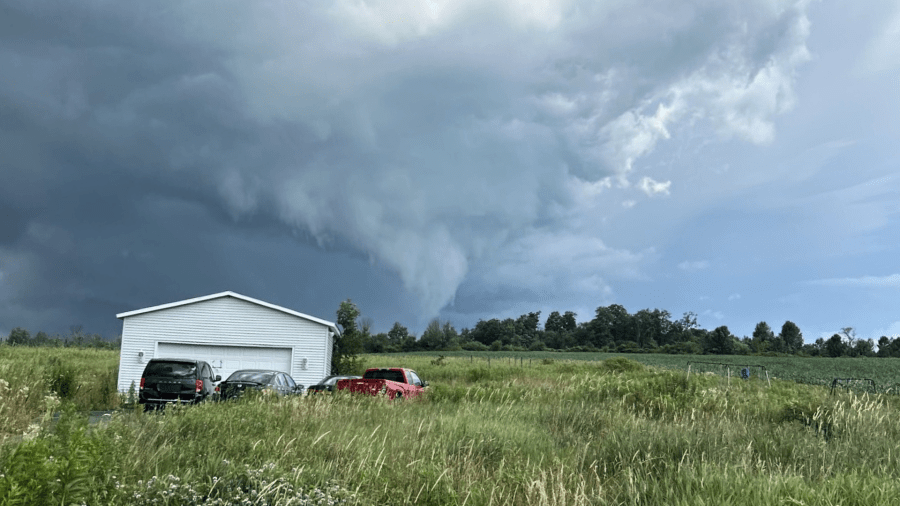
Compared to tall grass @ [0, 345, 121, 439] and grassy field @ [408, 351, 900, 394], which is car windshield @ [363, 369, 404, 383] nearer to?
tall grass @ [0, 345, 121, 439]

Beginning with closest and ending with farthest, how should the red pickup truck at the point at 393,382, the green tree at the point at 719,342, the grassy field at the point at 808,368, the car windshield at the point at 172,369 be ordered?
the red pickup truck at the point at 393,382, the car windshield at the point at 172,369, the grassy field at the point at 808,368, the green tree at the point at 719,342

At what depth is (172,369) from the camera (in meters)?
17.1

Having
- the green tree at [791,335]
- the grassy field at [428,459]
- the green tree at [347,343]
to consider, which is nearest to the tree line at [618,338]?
the green tree at [791,335]

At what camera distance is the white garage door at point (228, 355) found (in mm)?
27078

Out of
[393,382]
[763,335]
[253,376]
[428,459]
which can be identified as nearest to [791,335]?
[763,335]

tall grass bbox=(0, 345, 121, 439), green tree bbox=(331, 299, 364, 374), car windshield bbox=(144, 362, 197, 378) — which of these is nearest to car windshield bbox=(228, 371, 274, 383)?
car windshield bbox=(144, 362, 197, 378)

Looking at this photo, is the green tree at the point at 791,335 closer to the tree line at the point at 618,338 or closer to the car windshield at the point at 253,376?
the tree line at the point at 618,338

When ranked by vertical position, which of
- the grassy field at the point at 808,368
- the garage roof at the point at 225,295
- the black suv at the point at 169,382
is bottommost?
the grassy field at the point at 808,368

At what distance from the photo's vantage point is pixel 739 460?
21.7 feet

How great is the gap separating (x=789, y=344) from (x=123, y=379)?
131m

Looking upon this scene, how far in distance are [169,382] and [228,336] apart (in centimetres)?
1075

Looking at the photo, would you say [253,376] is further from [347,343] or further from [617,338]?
[617,338]

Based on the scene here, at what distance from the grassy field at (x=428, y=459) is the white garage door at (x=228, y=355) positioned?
18726mm

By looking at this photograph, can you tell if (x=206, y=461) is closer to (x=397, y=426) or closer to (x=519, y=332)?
(x=397, y=426)
